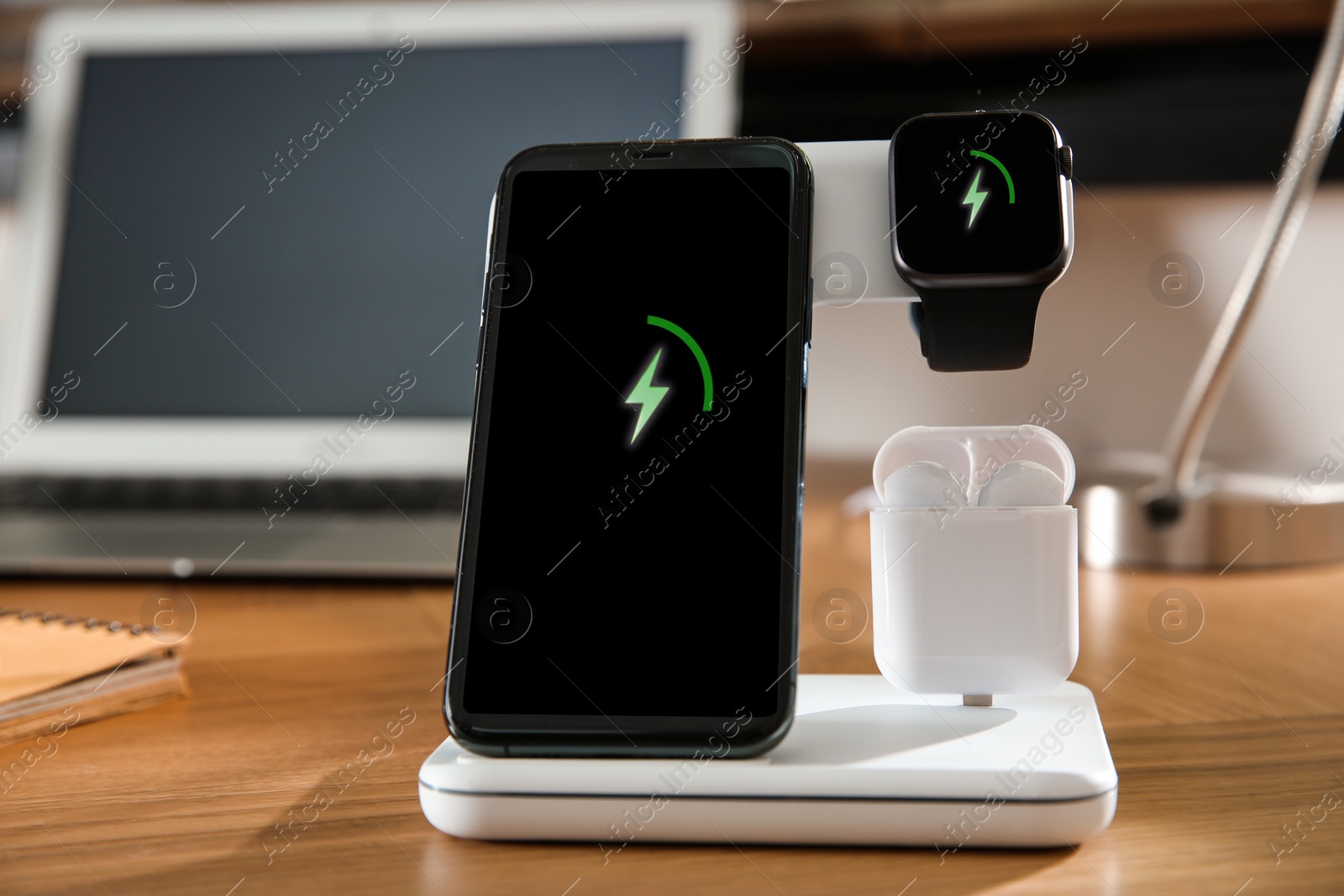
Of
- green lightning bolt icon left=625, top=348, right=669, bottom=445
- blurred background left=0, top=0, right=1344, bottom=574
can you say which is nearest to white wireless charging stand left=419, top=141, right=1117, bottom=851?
green lightning bolt icon left=625, top=348, right=669, bottom=445

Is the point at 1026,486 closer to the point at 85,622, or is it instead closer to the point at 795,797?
the point at 795,797

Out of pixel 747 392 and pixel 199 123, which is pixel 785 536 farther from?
pixel 199 123

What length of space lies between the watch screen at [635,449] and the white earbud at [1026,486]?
84 mm

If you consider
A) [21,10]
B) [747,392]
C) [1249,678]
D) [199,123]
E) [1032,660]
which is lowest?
[1249,678]

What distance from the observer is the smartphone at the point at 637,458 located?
29cm

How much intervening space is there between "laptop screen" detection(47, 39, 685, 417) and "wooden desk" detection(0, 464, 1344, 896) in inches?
11.9

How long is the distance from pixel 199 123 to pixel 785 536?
80cm

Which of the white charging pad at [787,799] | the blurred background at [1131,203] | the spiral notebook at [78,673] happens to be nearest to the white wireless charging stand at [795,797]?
the white charging pad at [787,799]

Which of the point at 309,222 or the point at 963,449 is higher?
the point at 309,222

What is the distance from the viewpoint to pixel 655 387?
0.32 metres

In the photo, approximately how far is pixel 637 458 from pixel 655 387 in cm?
3

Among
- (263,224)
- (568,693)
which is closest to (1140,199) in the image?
(263,224)

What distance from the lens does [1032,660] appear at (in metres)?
0.32

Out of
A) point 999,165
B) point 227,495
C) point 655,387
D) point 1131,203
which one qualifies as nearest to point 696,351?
point 655,387
